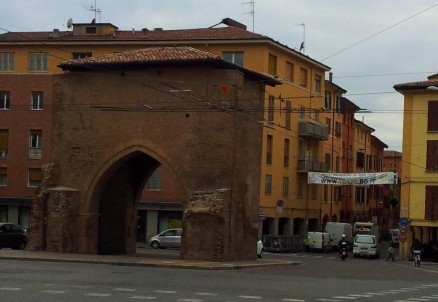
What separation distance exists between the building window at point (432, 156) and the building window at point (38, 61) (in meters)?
29.6

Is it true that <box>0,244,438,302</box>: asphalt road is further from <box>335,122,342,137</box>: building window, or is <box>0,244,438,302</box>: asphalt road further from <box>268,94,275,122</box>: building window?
<box>335,122,342,137</box>: building window

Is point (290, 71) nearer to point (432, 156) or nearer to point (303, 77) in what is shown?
point (303, 77)

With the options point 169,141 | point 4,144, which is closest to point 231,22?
point 4,144

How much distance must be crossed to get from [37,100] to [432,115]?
28874mm

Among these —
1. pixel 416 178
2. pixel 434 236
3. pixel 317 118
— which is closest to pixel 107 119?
pixel 416 178

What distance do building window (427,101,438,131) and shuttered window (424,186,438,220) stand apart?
3897 millimetres

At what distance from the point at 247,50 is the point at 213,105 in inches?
1037

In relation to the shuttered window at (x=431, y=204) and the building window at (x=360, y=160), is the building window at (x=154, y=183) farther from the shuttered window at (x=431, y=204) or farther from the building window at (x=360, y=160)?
the building window at (x=360, y=160)

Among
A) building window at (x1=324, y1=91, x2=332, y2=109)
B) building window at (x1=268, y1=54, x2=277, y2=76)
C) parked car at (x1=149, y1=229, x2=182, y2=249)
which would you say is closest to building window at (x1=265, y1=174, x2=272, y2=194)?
building window at (x1=268, y1=54, x2=277, y2=76)

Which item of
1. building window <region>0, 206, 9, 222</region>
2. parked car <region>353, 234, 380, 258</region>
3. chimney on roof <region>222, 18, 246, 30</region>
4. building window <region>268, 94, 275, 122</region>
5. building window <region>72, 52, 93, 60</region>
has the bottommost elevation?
parked car <region>353, 234, 380, 258</region>

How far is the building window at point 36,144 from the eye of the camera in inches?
2557

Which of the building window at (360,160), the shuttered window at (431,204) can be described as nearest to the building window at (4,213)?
the shuttered window at (431,204)

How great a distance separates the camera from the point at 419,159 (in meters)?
57.2

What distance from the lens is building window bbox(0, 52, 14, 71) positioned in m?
67.9
